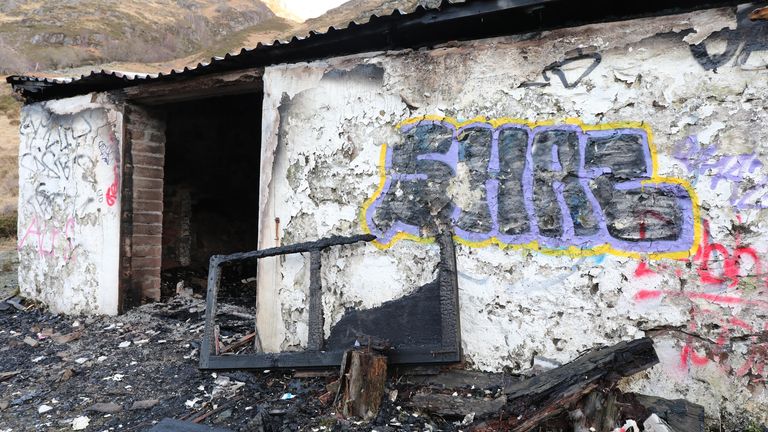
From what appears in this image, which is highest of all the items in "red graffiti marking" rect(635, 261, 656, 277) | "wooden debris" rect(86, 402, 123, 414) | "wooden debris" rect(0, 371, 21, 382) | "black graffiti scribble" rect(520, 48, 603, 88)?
"black graffiti scribble" rect(520, 48, 603, 88)

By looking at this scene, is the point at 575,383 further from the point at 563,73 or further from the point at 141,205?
the point at 141,205

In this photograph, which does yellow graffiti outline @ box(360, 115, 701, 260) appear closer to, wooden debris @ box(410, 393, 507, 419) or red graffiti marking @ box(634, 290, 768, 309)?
red graffiti marking @ box(634, 290, 768, 309)

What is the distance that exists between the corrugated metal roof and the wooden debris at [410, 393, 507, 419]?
2.68 meters

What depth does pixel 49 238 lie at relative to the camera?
6285mm

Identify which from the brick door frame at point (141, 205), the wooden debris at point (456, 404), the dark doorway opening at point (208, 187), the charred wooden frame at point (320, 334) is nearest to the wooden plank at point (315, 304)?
the charred wooden frame at point (320, 334)

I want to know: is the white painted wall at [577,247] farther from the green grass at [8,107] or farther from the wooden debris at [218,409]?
the green grass at [8,107]

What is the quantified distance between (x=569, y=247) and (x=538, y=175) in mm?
562

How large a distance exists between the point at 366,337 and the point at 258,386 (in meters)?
0.94

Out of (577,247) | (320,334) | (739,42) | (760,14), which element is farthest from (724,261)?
(320,334)

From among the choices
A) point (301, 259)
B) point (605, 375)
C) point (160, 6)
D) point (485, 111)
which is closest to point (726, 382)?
point (605, 375)

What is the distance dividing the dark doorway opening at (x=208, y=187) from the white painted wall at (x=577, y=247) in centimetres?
319

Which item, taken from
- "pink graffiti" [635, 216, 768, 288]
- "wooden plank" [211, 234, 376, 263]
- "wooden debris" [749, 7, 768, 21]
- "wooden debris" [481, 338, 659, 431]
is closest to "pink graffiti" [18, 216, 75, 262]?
"wooden plank" [211, 234, 376, 263]

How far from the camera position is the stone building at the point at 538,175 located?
307cm

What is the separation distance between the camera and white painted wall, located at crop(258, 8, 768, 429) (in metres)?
3.05
